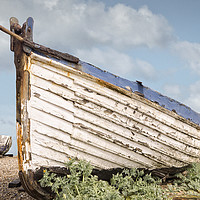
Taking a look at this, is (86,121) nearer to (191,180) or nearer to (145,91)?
(145,91)

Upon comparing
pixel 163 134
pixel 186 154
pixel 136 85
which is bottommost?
pixel 186 154

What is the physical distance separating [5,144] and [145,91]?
9737 millimetres

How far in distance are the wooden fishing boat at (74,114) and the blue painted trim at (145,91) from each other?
0.06 ft

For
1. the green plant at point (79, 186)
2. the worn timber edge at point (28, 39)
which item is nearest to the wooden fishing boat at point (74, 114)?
the worn timber edge at point (28, 39)

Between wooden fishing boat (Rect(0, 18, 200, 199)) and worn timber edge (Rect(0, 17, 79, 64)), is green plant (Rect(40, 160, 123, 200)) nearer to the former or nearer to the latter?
wooden fishing boat (Rect(0, 18, 200, 199))

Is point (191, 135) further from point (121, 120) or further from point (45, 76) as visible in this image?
point (45, 76)

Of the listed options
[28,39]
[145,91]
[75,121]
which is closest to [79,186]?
[75,121]

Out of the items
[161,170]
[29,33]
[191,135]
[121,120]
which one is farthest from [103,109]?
[191,135]

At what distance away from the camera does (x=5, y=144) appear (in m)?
12.1

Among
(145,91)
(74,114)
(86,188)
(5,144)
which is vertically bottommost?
(86,188)

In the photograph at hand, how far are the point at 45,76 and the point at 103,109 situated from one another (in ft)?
3.46

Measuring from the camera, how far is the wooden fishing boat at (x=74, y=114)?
3.56m

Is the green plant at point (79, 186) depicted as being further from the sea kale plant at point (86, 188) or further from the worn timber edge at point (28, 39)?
the worn timber edge at point (28, 39)

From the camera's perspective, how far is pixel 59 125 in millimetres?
3709
